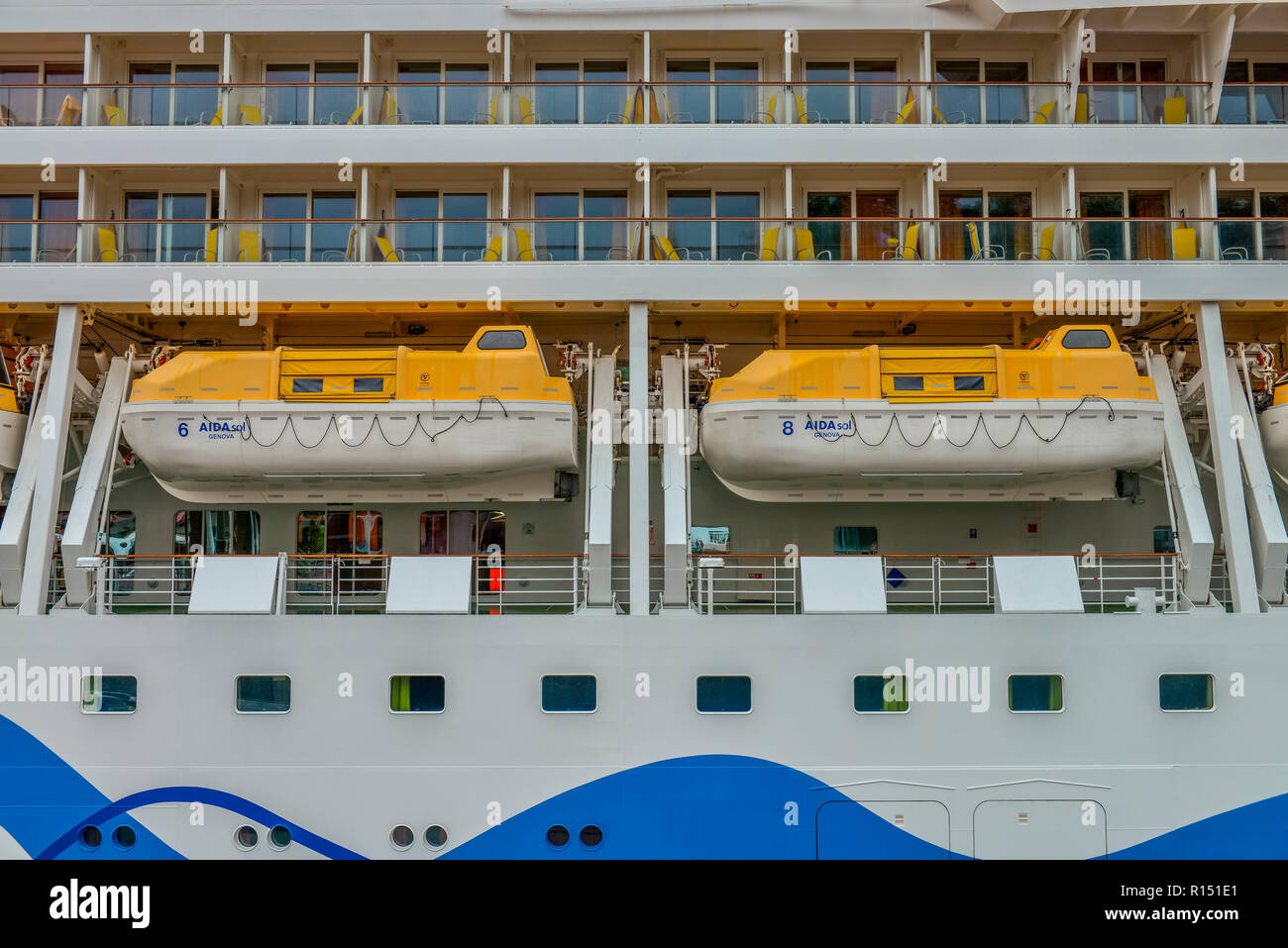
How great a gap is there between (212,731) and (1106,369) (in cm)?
1013

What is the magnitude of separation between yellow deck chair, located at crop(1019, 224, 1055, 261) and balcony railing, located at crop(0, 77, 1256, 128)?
4.60 feet

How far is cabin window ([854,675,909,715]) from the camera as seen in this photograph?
31.8 ft

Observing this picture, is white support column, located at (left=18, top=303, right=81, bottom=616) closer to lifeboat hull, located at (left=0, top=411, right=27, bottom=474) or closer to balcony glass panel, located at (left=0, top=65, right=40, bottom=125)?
lifeboat hull, located at (left=0, top=411, right=27, bottom=474)

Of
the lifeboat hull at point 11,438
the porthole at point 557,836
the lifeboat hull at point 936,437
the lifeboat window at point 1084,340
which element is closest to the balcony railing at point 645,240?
the lifeboat window at point 1084,340

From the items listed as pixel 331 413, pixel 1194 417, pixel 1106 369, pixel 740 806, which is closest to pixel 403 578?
pixel 331 413

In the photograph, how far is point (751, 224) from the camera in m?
12.1

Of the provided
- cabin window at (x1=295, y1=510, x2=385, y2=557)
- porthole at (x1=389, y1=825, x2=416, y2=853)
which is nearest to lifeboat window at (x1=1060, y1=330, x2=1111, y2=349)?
cabin window at (x1=295, y1=510, x2=385, y2=557)

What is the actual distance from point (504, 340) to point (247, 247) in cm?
336

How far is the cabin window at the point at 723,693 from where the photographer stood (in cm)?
966

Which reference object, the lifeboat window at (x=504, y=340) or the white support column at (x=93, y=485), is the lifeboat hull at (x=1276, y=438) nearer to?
the lifeboat window at (x=504, y=340)

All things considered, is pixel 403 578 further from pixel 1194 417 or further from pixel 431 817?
pixel 1194 417

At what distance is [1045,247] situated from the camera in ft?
38.5

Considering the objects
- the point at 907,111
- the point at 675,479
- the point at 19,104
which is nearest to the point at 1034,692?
the point at 675,479

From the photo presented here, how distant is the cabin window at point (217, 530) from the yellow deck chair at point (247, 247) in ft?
10.5
